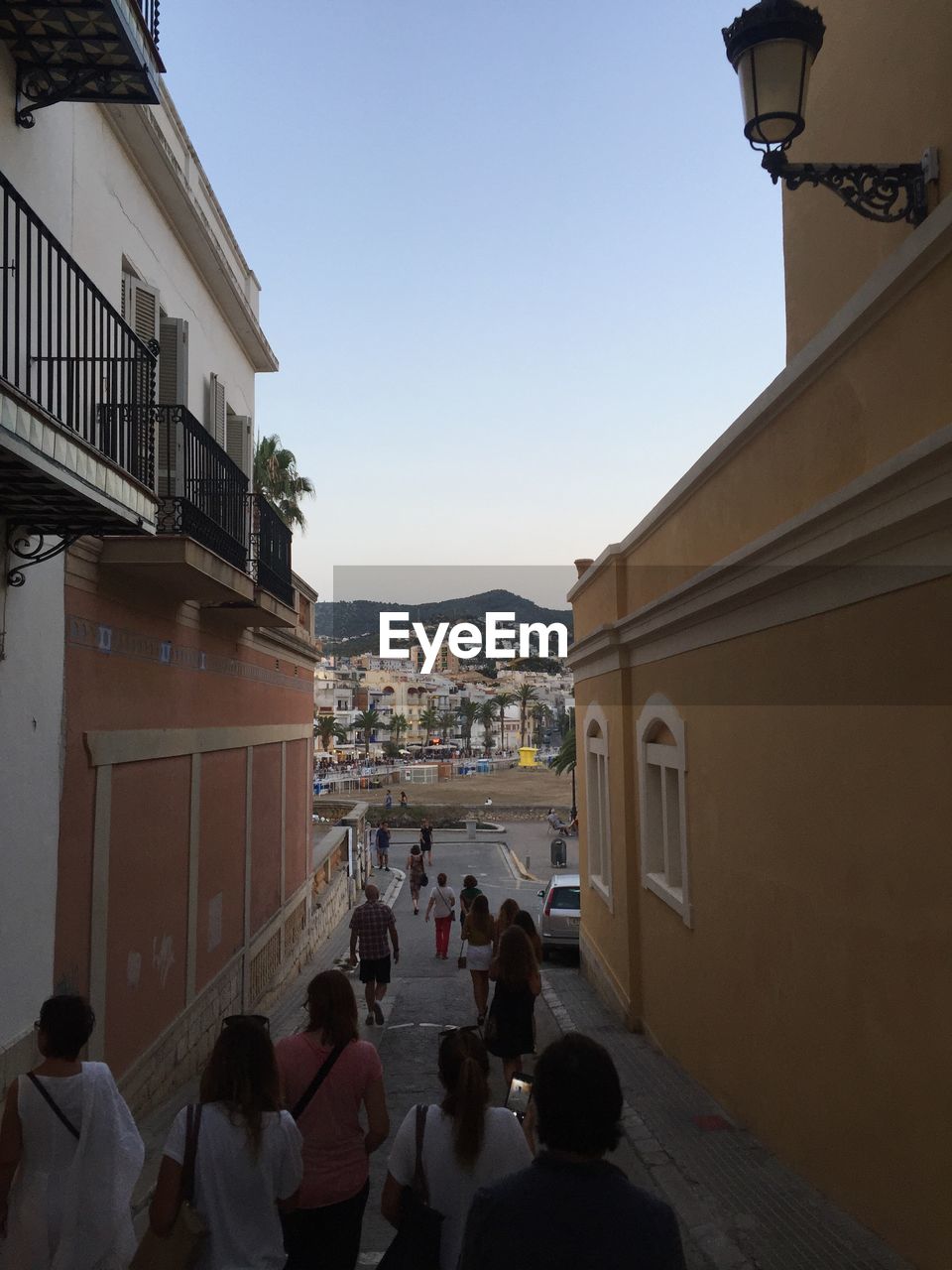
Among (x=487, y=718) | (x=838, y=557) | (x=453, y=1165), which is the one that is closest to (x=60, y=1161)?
(x=453, y=1165)

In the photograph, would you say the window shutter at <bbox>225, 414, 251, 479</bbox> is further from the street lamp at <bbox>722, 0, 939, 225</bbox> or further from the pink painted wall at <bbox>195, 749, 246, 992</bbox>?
the street lamp at <bbox>722, 0, 939, 225</bbox>

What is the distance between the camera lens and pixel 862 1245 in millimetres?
5066

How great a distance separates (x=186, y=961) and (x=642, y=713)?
197 inches

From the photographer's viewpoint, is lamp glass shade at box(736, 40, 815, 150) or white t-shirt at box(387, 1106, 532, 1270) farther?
lamp glass shade at box(736, 40, 815, 150)

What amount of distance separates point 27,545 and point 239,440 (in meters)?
7.83

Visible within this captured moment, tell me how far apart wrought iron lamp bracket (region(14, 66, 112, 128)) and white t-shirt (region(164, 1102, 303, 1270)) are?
222 inches

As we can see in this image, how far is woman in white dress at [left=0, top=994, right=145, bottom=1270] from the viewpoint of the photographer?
375 cm

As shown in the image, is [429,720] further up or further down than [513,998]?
further up

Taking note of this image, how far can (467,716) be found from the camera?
522 feet

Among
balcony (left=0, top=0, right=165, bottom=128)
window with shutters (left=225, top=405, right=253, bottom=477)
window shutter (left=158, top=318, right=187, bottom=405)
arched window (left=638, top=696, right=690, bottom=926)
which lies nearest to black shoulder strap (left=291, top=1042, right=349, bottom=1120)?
balcony (left=0, top=0, right=165, bottom=128)

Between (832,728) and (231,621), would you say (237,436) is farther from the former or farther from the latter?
(832,728)

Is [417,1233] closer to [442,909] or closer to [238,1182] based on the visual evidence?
[238,1182]

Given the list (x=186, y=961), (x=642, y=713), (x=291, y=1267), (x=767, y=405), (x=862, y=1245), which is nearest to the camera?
(x=291, y=1267)

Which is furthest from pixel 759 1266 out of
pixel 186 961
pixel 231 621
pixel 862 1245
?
pixel 231 621
